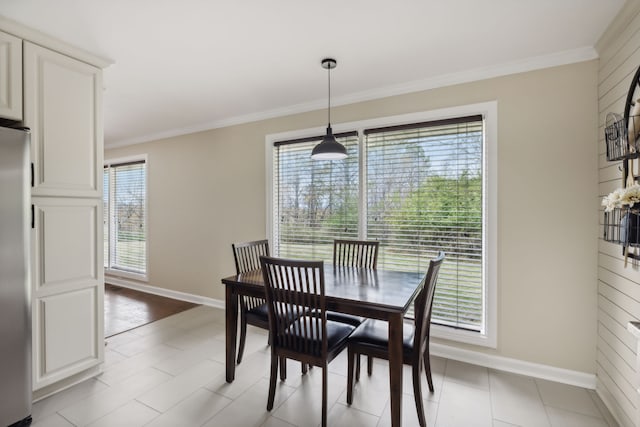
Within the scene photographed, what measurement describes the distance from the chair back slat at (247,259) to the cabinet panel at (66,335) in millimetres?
1122

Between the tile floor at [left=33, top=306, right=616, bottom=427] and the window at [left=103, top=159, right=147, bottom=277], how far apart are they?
9.06 feet

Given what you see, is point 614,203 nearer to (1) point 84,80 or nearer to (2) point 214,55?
(2) point 214,55

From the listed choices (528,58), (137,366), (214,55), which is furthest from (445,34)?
(137,366)

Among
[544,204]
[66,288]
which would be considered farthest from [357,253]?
[66,288]

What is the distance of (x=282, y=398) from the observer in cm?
219

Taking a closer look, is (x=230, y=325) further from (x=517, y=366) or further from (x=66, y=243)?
(x=517, y=366)

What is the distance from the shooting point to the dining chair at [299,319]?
73.0 inches

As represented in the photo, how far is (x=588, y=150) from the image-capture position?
7.63 ft

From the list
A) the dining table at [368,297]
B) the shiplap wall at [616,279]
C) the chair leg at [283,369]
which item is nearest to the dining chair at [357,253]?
the dining table at [368,297]

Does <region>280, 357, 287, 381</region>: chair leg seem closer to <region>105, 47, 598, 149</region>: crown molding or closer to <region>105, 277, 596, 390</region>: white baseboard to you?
<region>105, 277, 596, 390</region>: white baseboard

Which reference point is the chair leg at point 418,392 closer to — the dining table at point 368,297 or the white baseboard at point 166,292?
the dining table at point 368,297

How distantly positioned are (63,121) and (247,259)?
1.75m

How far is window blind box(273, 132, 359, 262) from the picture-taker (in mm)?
3348

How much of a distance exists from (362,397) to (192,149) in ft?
12.6
